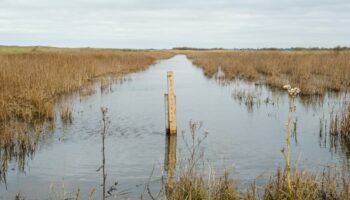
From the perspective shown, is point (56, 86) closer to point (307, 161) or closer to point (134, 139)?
point (134, 139)

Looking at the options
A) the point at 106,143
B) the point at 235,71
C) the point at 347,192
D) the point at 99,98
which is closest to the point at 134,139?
the point at 106,143

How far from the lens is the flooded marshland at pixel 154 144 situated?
22.1 feet

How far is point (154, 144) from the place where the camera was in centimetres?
917

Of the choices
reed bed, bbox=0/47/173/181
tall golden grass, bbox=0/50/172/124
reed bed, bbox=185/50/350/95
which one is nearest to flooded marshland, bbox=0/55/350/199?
reed bed, bbox=0/47/173/181

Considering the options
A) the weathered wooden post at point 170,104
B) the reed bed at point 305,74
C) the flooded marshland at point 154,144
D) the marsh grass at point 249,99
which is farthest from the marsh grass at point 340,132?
the reed bed at point 305,74

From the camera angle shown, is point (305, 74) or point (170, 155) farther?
point (305, 74)

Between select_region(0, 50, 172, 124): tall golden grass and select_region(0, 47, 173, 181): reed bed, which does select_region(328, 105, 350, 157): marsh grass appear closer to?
select_region(0, 47, 173, 181): reed bed

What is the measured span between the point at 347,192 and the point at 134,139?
562cm

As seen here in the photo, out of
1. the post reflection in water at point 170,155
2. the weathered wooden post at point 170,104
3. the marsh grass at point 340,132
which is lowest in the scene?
the post reflection in water at point 170,155

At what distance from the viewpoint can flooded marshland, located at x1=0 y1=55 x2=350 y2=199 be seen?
673 centimetres

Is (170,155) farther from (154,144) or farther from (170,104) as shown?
(170,104)

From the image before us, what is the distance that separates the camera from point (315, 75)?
2230 cm

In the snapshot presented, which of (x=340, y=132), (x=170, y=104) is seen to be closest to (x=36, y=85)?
(x=170, y=104)

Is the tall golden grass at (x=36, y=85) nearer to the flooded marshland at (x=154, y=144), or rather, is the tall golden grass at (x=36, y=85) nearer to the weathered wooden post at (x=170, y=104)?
the flooded marshland at (x=154, y=144)
